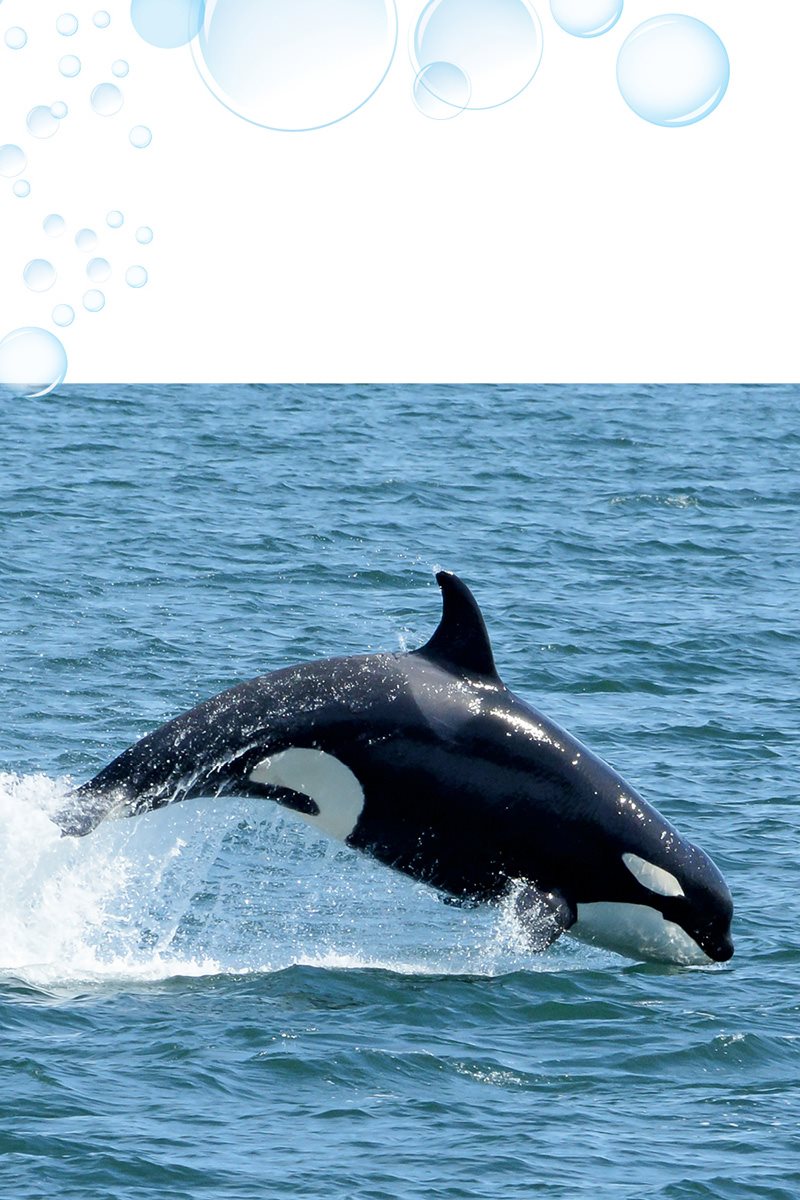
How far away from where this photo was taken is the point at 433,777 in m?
13.2

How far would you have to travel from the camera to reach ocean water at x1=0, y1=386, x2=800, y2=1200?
11.3 meters

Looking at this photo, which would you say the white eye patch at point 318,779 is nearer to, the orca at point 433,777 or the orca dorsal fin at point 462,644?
the orca at point 433,777

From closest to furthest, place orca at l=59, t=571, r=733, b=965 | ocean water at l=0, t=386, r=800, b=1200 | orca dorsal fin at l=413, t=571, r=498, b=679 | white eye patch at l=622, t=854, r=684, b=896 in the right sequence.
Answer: ocean water at l=0, t=386, r=800, b=1200, orca at l=59, t=571, r=733, b=965, orca dorsal fin at l=413, t=571, r=498, b=679, white eye patch at l=622, t=854, r=684, b=896

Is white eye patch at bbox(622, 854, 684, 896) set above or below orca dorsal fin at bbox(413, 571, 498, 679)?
below

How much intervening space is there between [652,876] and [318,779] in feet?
8.40

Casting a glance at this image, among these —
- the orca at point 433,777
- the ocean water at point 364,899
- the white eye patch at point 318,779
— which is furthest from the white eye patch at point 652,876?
the white eye patch at point 318,779

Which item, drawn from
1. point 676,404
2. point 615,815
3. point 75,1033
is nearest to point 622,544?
point 615,815

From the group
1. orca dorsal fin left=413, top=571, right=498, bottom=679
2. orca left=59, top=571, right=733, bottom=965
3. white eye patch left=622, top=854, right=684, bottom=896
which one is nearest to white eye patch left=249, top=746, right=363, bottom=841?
orca left=59, top=571, right=733, bottom=965

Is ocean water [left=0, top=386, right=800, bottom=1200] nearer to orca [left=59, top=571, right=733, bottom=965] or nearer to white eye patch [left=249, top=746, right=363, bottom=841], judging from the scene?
orca [left=59, top=571, right=733, bottom=965]

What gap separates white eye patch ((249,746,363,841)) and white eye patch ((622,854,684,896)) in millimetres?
2039

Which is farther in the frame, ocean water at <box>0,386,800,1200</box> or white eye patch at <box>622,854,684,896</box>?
white eye patch at <box>622,854,684,896</box>

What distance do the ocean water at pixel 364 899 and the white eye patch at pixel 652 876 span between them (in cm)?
71

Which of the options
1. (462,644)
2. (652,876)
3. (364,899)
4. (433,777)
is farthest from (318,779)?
(364,899)

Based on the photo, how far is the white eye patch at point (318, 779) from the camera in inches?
515
